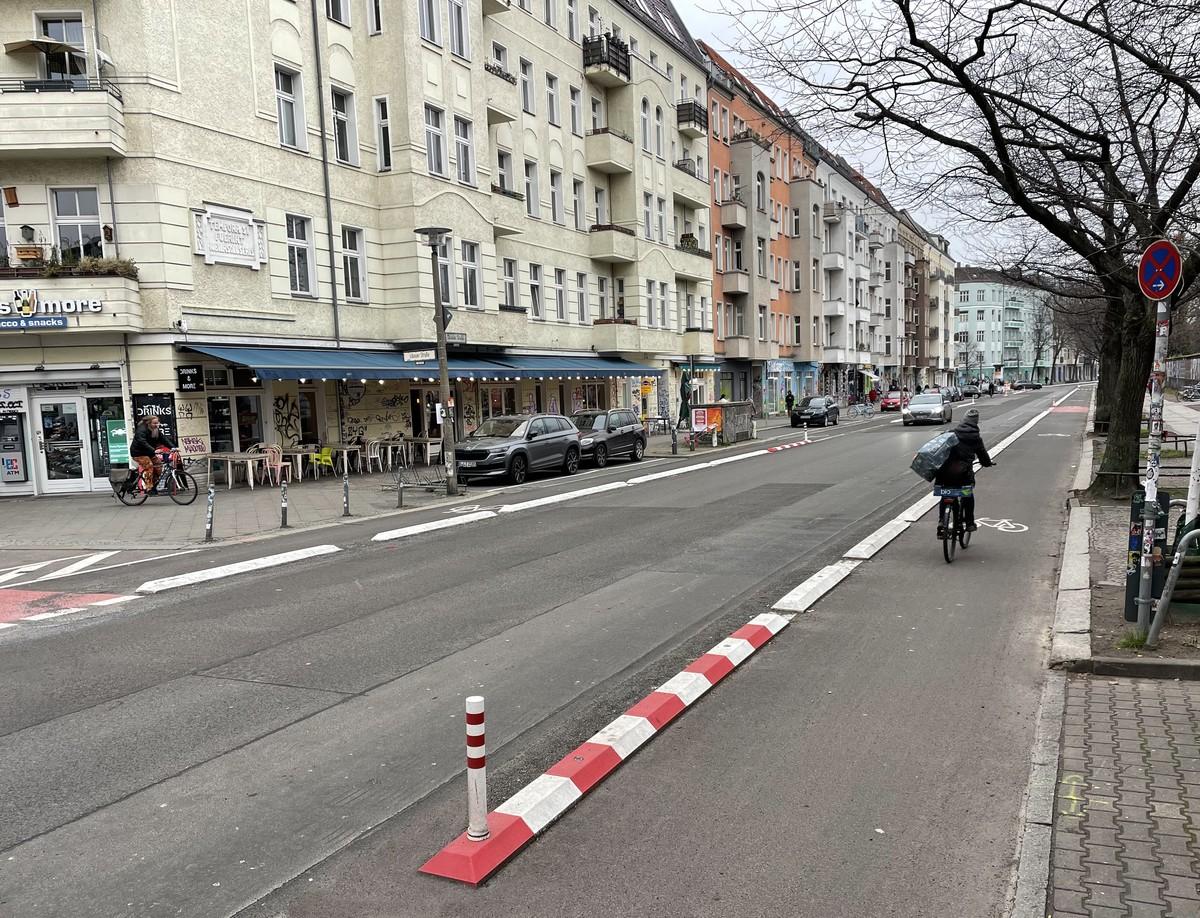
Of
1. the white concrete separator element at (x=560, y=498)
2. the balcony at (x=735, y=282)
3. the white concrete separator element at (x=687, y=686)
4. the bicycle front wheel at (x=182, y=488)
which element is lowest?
the white concrete separator element at (x=560, y=498)

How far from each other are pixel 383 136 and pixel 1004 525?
2016 centimetres

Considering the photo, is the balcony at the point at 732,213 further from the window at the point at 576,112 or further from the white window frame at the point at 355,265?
the white window frame at the point at 355,265

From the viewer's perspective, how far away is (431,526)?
1385cm

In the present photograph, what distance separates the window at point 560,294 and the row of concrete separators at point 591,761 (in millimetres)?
26335

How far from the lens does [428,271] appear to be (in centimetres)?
2486

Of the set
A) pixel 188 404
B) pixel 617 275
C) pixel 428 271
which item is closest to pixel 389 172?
pixel 428 271

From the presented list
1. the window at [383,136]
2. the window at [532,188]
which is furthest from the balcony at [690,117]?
the window at [383,136]

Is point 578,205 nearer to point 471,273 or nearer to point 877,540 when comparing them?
point 471,273

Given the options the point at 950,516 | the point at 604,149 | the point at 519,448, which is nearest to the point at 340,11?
the point at 604,149

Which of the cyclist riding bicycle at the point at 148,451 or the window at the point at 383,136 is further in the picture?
the window at the point at 383,136

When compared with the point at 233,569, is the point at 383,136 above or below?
above

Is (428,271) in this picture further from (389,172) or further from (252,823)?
(252,823)

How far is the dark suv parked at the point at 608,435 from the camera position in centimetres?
2403

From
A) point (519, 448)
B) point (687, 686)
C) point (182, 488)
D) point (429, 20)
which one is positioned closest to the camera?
point (687, 686)
